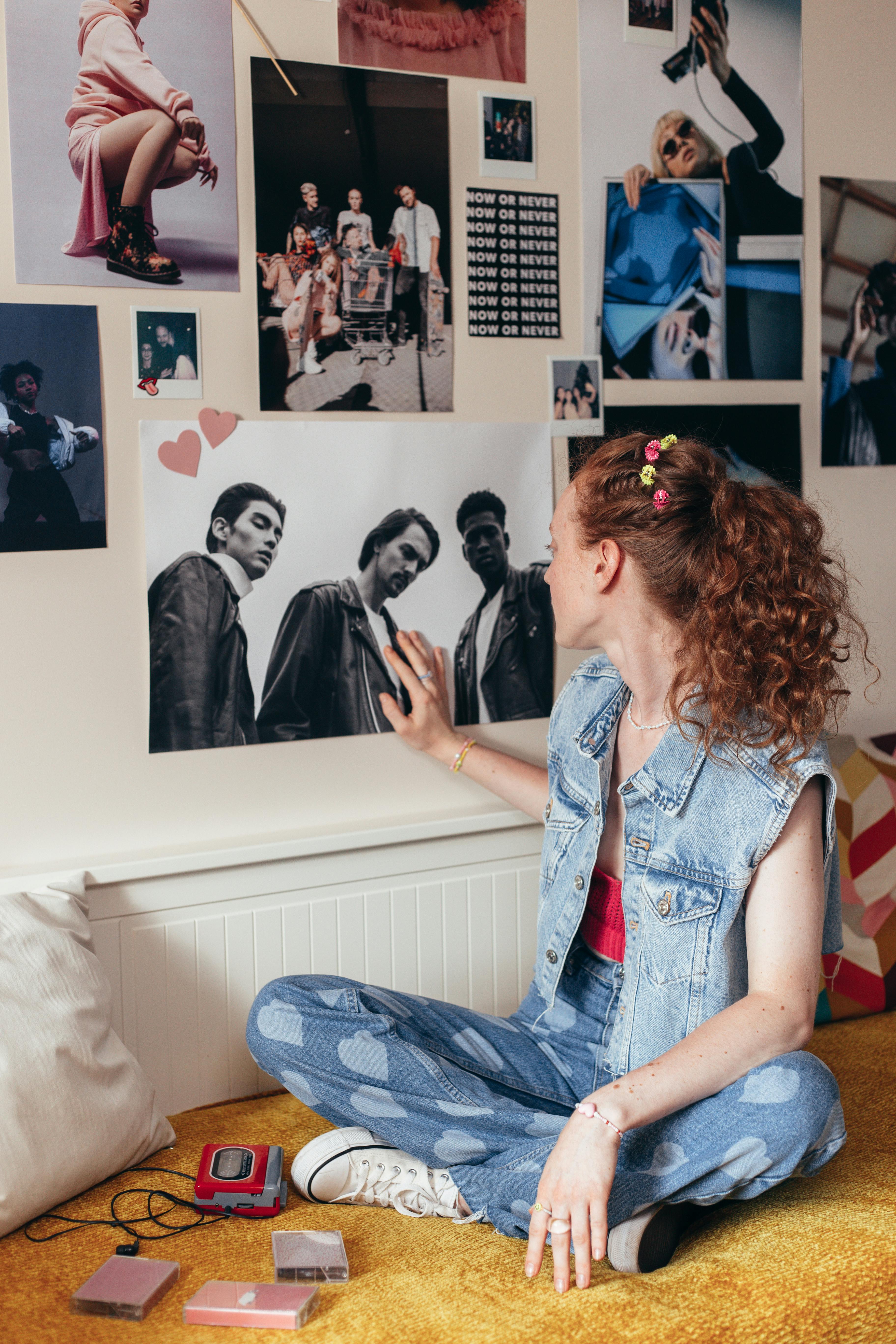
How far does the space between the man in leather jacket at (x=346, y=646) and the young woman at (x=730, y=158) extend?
2.23ft

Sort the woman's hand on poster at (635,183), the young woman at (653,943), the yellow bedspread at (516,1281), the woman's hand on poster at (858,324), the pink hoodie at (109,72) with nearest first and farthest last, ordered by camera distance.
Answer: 1. the yellow bedspread at (516,1281)
2. the young woman at (653,943)
3. the pink hoodie at (109,72)
4. the woman's hand on poster at (635,183)
5. the woman's hand on poster at (858,324)

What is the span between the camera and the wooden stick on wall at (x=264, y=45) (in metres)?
1.54

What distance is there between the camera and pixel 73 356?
58.2 inches

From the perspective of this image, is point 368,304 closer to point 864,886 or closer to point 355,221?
point 355,221

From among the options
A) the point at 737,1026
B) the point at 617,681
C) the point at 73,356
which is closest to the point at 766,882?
the point at 737,1026

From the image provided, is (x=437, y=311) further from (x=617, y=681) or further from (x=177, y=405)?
(x=617, y=681)

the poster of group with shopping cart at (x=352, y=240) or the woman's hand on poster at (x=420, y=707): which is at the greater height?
the poster of group with shopping cart at (x=352, y=240)

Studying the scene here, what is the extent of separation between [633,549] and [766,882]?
1.40 ft

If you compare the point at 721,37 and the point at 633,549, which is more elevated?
the point at 721,37

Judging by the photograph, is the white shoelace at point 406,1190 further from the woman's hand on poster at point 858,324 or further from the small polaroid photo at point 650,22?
the small polaroid photo at point 650,22

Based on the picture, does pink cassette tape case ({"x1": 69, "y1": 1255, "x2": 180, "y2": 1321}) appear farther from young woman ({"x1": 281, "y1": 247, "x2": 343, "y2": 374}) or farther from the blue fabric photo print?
the blue fabric photo print

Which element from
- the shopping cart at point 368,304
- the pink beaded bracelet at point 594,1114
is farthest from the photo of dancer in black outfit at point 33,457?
the pink beaded bracelet at point 594,1114

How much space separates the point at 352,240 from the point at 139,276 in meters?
0.31

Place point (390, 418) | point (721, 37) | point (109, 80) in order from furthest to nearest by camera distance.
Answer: point (721, 37), point (390, 418), point (109, 80)
